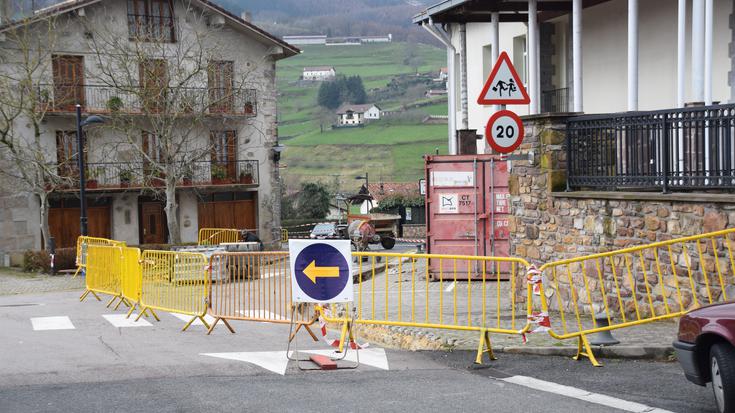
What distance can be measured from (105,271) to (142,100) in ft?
62.2

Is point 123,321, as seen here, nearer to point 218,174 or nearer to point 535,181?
point 535,181

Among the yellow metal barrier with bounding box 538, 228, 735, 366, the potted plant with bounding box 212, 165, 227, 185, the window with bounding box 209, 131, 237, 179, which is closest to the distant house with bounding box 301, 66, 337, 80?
the window with bounding box 209, 131, 237, 179

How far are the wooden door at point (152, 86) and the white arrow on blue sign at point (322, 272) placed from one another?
26331mm

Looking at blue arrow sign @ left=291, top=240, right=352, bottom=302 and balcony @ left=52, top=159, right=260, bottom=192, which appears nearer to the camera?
blue arrow sign @ left=291, top=240, right=352, bottom=302

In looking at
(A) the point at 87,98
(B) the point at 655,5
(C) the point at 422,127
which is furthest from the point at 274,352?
(C) the point at 422,127

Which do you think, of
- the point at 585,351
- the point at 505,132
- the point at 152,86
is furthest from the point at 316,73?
the point at 585,351

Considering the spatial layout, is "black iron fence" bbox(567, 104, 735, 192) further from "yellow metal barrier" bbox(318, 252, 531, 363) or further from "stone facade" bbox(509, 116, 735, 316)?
"yellow metal barrier" bbox(318, 252, 531, 363)

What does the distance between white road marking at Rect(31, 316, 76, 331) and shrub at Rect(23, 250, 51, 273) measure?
1611 cm

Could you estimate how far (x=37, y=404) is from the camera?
8.59m

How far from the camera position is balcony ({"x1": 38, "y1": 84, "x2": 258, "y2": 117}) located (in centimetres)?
3731

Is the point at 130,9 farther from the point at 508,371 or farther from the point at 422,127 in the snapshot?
the point at 422,127

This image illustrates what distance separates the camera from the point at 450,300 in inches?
618

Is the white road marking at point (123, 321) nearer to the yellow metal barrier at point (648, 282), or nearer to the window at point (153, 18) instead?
the yellow metal barrier at point (648, 282)

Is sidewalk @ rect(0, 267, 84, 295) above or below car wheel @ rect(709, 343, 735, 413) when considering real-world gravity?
below
